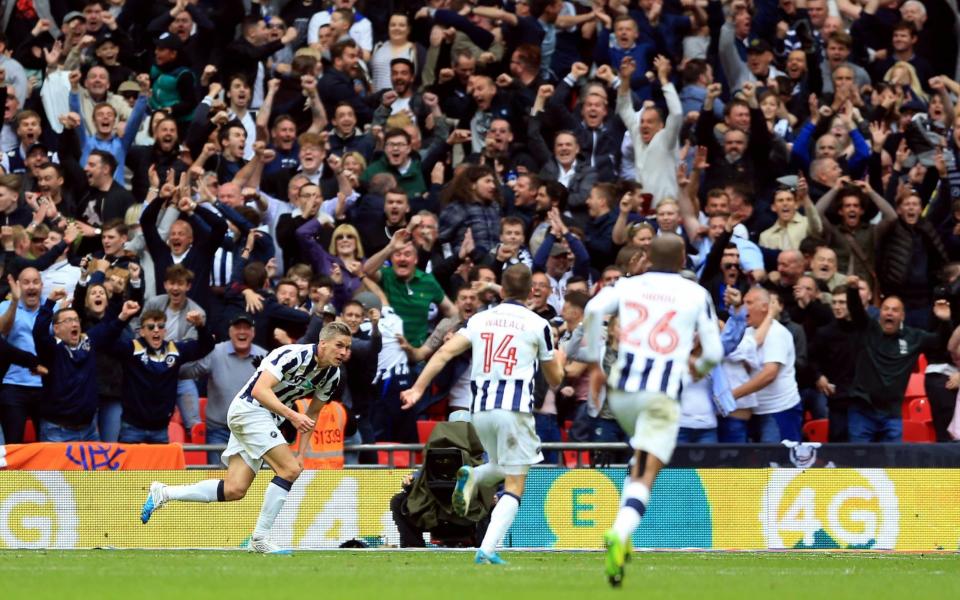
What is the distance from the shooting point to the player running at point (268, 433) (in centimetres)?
1538

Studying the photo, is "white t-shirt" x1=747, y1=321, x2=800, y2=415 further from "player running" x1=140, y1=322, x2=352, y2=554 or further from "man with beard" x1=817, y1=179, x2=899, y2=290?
"player running" x1=140, y1=322, x2=352, y2=554

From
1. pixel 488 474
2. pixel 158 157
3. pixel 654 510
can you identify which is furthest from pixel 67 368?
pixel 654 510

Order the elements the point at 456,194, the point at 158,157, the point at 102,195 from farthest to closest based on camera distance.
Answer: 1. the point at 158,157
2. the point at 102,195
3. the point at 456,194

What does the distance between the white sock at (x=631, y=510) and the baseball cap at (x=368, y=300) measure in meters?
7.58

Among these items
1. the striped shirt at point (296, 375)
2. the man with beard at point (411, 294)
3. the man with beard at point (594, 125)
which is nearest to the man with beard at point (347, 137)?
the man with beard at point (594, 125)

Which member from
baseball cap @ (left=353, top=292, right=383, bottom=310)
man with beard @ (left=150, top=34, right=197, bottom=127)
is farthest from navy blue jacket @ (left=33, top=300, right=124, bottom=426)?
man with beard @ (left=150, top=34, right=197, bottom=127)

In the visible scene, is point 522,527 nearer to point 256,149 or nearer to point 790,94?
point 256,149

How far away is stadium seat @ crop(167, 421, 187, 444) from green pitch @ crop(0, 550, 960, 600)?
9.12 feet

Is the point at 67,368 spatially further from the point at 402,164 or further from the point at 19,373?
the point at 402,164

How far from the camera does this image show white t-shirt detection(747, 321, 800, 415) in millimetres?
18375

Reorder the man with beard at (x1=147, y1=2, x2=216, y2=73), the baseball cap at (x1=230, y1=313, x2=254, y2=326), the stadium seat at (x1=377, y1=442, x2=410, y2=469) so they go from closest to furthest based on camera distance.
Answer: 1. the stadium seat at (x1=377, y1=442, x2=410, y2=469)
2. the baseball cap at (x1=230, y1=313, x2=254, y2=326)
3. the man with beard at (x1=147, y1=2, x2=216, y2=73)

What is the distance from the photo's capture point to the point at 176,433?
19.0 m

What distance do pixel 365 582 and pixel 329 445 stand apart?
6.41 meters

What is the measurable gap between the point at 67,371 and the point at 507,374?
555 centimetres
